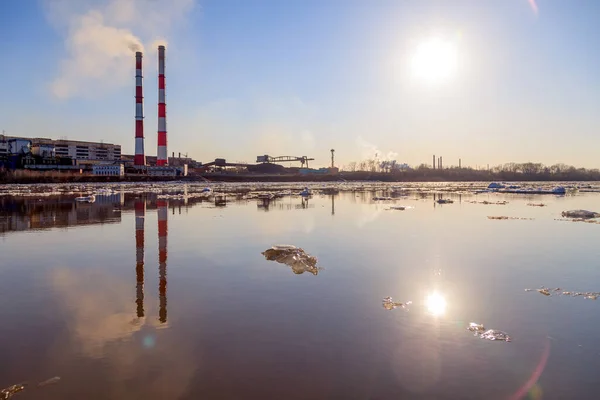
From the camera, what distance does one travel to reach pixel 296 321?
6707mm

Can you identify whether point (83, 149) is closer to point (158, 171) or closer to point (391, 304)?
point (158, 171)

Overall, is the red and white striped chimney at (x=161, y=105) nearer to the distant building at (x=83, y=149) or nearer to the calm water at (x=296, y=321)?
the distant building at (x=83, y=149)

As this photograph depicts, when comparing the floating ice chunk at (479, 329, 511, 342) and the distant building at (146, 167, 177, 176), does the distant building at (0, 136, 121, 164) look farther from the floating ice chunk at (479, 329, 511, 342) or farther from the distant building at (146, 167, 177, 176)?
the floating ice chunk at (479, 329, 511, 342)

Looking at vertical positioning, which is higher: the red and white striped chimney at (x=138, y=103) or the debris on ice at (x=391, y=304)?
the red and white striped chimney at (x=138, y=103)

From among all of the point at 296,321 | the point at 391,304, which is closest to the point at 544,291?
the point at 391,304

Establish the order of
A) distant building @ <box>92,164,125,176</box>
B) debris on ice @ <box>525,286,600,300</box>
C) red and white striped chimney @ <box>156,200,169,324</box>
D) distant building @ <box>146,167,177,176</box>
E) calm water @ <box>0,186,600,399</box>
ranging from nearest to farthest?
calm water @ <box>0,186,600,399</box>, red and white striped chimney @ <box>156,200,169,324</box>, debris on ice @ <box>525,286,600,300</box>, distant building @ <box>146,167,177,176</box>, distant building @ <box>92,164,125,176</box>

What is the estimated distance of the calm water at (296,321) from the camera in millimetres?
4793

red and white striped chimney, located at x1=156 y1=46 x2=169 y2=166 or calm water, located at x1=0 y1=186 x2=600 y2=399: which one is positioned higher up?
red and white striped chimney, located at x1=156 y1=46 x2=169 y2=166

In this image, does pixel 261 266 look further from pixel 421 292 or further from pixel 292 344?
pixel 292 344

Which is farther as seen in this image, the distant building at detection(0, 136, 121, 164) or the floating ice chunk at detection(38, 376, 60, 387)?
the distant building at detection(0, 136, 121, 164)

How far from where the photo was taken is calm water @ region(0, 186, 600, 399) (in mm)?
4793

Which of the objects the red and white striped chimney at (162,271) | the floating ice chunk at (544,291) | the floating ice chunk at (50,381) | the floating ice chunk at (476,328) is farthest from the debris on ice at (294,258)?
the floating ice chunk at (50,381)

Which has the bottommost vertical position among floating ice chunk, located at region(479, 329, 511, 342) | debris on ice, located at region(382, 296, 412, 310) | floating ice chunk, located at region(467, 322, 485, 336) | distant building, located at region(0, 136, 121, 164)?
floating ice chunk, located at region(479, 329, 511, 342)

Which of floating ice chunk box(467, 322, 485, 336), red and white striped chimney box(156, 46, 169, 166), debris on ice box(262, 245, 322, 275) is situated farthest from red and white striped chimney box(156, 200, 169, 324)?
red and white striped chimney box(156, 46, 169, 166)
